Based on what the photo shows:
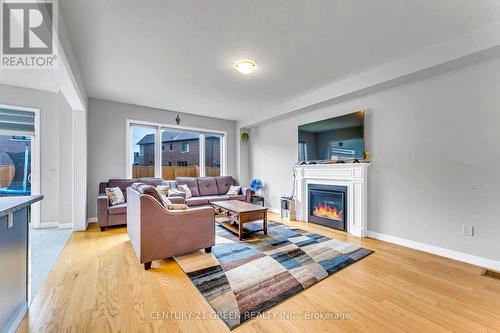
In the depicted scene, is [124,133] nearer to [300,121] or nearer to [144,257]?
[144,257]

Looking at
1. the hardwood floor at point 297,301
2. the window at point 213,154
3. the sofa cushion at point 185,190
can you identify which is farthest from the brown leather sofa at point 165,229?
the window at point 213,154

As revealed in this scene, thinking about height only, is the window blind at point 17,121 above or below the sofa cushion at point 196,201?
above

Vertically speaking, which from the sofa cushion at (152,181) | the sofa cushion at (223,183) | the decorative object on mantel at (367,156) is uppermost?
the decorative object on mantel at (367,156)

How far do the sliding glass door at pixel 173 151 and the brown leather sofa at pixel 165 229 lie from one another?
264 cm

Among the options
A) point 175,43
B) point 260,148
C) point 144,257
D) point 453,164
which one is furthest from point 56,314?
point 260,148

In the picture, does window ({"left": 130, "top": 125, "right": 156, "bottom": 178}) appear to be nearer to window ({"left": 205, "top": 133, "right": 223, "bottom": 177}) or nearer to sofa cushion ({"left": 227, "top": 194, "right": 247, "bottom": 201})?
window ({"left": 205, "top": 133, "right": 223, "bottom": 177})

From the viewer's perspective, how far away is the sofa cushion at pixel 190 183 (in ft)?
17.8

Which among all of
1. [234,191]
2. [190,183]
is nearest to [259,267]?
[234,191]

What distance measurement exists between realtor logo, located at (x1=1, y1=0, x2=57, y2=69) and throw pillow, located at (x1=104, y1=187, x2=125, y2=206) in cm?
226

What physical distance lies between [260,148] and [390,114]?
3.45 meters

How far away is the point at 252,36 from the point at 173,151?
13.2ft

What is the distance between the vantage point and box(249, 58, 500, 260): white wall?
2.56m

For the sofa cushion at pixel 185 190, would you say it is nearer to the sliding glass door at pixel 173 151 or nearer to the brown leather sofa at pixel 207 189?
the brown leather sofa at pixel 207 189

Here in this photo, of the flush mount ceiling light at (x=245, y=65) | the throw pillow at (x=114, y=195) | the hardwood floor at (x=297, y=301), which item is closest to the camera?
the hardwood floor at (x=297, y=301)
